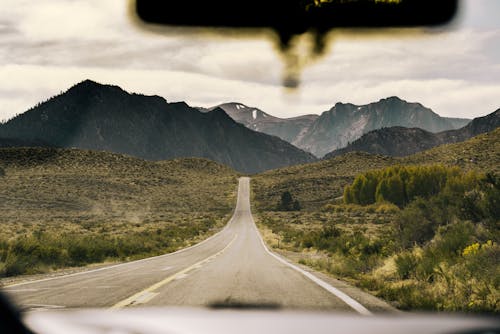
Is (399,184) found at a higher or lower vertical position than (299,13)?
lower

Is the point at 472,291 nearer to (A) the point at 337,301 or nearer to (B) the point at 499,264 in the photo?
(B) the point at 499,264

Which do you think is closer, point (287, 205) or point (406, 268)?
point (406, 268)

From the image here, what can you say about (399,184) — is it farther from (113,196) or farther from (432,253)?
(432,253)

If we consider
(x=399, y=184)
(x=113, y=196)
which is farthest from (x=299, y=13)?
(x=113, y=196)

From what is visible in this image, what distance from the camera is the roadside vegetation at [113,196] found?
52.4 metres

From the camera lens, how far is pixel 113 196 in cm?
10381

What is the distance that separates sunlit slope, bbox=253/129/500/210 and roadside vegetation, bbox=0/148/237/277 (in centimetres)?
975

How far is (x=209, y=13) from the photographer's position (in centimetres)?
440

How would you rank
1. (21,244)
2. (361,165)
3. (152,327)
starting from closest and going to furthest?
(152,327) < (21,244) < (361,165)

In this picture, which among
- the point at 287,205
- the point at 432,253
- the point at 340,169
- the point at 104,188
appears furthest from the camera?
the point at 340,169

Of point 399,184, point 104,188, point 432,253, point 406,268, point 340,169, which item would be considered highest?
point 340,169

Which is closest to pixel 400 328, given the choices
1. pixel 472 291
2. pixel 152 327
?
pixel 152 327

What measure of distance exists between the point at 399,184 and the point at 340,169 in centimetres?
5773

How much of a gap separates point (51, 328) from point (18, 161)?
132 meters
